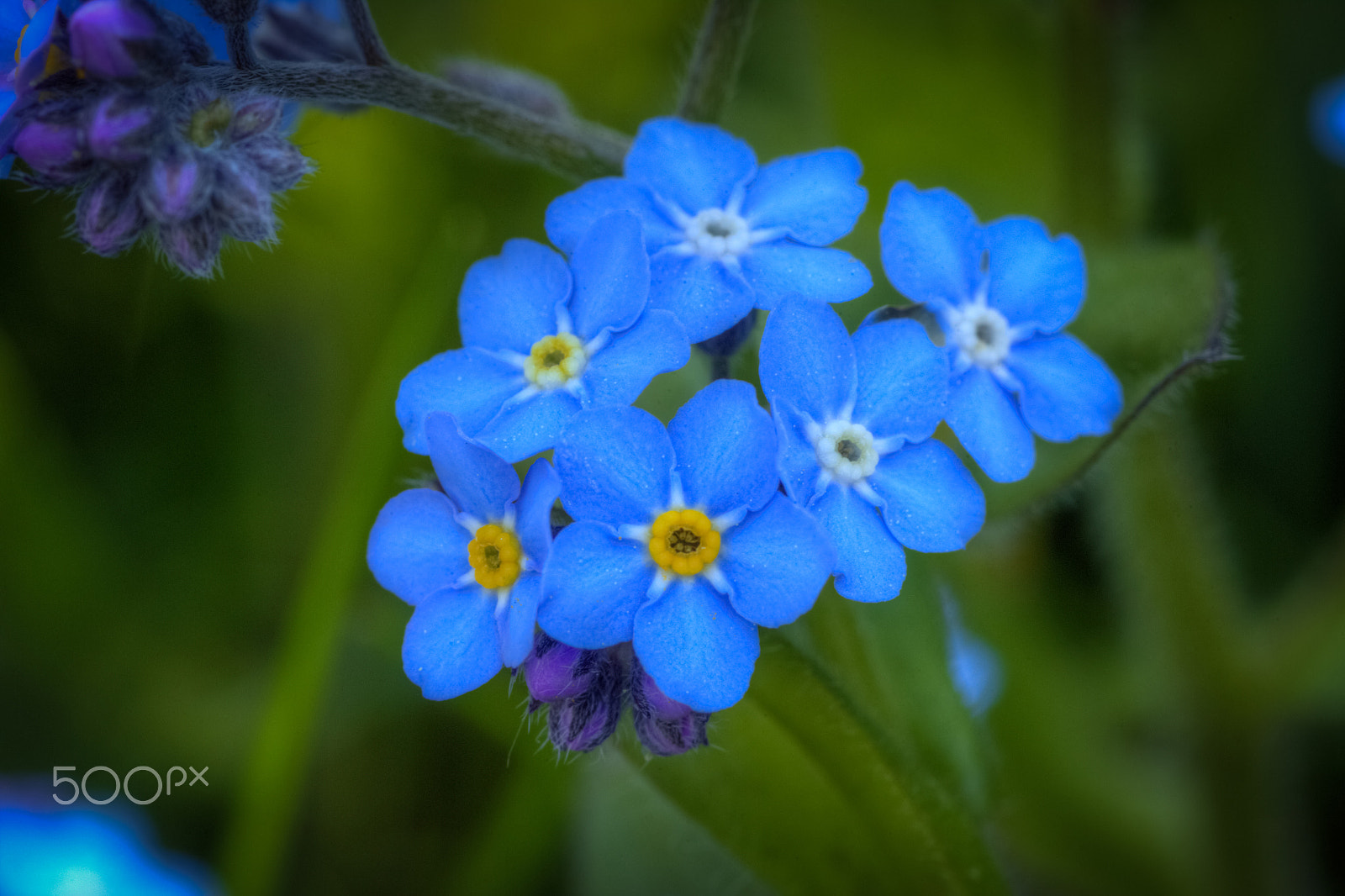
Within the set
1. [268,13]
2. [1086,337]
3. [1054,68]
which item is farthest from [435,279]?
[1054,68]

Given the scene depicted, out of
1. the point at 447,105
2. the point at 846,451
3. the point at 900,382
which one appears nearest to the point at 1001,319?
the point at 900,382

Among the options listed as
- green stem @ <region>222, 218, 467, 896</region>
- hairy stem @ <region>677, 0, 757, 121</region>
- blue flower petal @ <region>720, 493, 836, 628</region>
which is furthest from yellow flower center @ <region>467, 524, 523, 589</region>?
green stem @ <region>222, 218, 467, 896</region>

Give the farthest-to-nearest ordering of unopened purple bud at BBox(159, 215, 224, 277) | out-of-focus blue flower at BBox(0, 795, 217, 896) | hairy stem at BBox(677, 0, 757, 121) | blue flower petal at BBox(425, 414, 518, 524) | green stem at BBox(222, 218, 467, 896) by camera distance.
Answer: out-of-focus blue flower at BBox(0, 795, 217, 896) < green stem at BBox(222, 218, 467, 896) < hairy stem at BBox(677, 0, 757, 121) < unopened purple bud at BBox(159, 215, 224, 277) < blue flower petal at BBox(425, 414, 518, 524)

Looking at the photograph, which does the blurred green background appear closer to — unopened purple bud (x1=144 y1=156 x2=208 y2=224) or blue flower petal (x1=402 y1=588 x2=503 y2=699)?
blue flower petal (x1=402 y1=588 x2=503 y2=699)

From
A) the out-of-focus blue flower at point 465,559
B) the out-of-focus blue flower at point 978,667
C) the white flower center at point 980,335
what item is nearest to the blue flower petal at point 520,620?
the out-of-focus blue flower at point 465,559

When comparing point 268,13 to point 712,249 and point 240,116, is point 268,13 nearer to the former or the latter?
point 240,116

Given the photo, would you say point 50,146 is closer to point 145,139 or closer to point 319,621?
point 145,139
